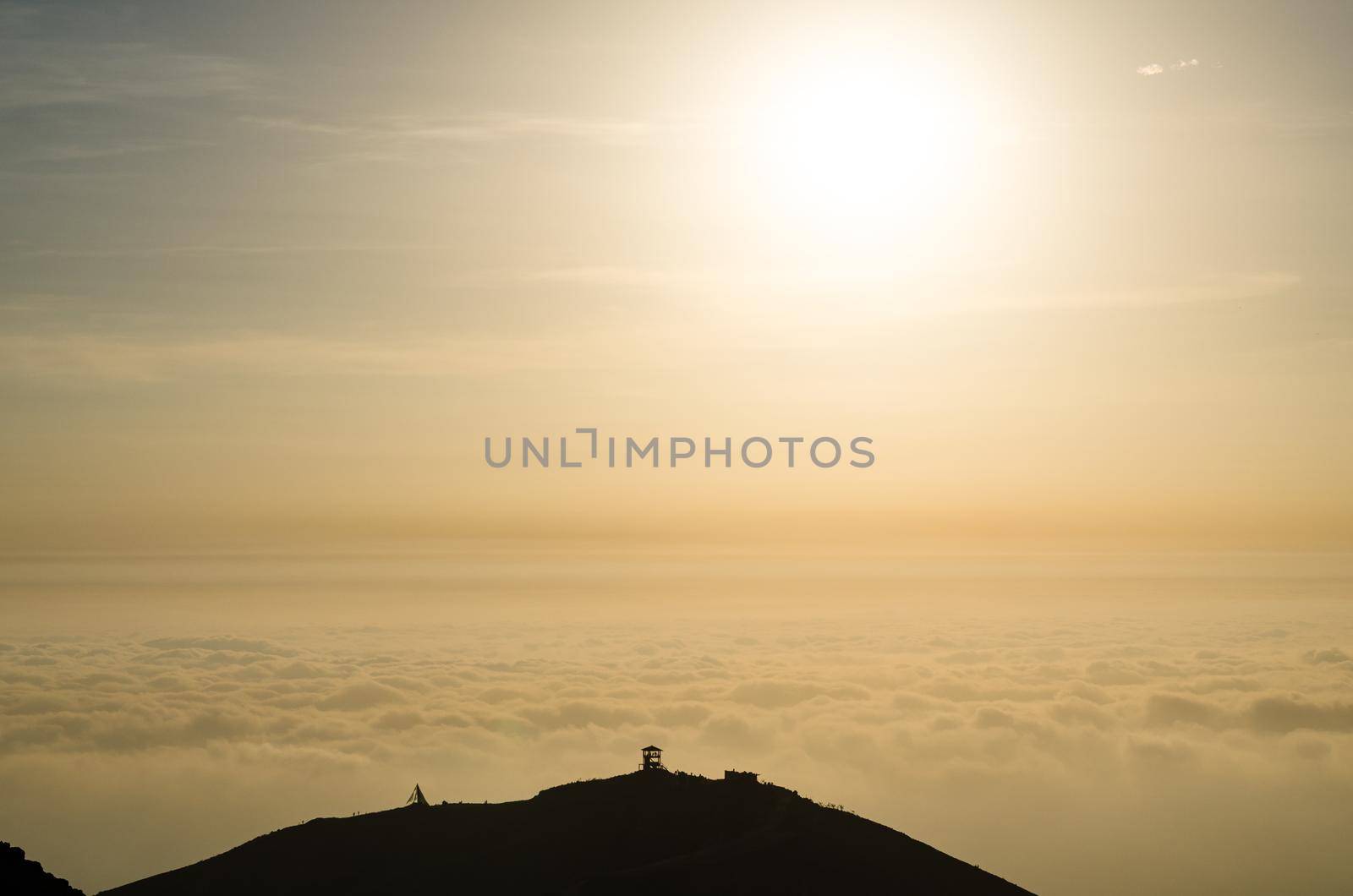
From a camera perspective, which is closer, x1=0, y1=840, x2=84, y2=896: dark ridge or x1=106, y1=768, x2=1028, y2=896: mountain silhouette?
x1=106, y1=768, x2=1028, y2=896: mountain silhouette

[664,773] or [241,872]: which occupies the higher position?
[664,773]

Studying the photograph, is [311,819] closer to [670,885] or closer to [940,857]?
[670,885]

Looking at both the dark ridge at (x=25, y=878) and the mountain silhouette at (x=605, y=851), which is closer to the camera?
the mountain silhouette at (x=605, y=851)

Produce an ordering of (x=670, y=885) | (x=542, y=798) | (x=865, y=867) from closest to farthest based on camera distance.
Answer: (x=670, y=885) → (x=865, y=867) → (x=542, y=798)

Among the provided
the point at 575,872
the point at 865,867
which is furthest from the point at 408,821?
the point at 865,867
